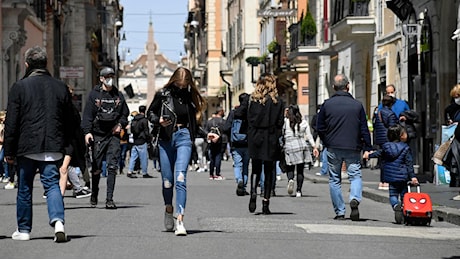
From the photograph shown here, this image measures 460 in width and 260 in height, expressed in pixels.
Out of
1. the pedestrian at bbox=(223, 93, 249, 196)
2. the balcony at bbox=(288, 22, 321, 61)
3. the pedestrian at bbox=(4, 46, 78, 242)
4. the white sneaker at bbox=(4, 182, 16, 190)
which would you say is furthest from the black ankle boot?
the balcony at bbox=(288, 22, 321, 61)

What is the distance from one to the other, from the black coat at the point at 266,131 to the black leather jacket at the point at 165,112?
300 centimetres

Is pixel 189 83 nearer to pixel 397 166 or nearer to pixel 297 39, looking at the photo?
pixel 397 166

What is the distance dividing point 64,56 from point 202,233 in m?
61.2

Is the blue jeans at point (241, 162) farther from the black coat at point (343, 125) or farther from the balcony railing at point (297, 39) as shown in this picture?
the balcony railing at point (297, 39)

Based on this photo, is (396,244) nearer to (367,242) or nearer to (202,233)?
(367,242)

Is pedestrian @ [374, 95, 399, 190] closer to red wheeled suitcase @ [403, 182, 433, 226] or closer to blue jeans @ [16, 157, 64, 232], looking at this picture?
red wheeled suitcase @ [403, 182, 433, 226]

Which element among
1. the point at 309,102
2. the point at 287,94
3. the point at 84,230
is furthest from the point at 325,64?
the point at 84,230

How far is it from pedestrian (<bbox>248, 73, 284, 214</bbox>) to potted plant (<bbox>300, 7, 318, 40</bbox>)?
3216cm

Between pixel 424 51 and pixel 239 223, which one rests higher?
pixel 424 51

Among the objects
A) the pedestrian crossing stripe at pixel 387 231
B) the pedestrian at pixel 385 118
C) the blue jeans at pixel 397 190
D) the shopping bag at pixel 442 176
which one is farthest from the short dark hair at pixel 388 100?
the pedestrian crossing stripe at pixel 387 231

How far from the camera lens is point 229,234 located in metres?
12.9

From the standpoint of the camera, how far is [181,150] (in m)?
13.2

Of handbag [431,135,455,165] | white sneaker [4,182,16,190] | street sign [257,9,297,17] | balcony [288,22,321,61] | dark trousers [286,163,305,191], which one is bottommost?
white sneaker [4,182,16,190]

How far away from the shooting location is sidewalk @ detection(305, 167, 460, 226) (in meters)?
16.7
